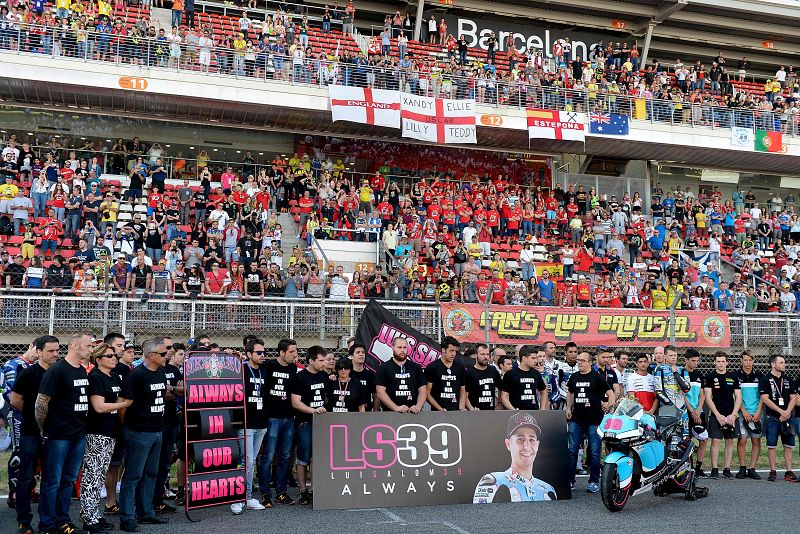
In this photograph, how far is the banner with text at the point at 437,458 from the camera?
9.24 metres

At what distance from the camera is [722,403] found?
12367 millimetres

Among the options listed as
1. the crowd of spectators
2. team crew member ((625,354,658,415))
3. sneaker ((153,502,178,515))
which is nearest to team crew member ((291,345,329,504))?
sneaker ((153,502,178,515))

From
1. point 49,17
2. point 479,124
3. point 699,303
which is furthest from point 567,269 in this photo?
point 49,17

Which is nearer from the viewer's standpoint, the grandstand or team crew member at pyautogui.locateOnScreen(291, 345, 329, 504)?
team crew member at pyautogui.locateOnScreen(291, 345, 329, 504)

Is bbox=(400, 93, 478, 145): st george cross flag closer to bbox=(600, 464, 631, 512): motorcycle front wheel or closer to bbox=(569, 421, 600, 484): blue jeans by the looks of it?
bbox=(569, 421, 600, 484): blue jeans

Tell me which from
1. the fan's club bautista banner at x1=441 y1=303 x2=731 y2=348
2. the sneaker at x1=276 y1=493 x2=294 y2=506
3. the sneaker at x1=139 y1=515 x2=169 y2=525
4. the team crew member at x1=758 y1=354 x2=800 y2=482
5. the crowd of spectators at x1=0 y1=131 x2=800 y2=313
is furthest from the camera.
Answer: the crowd of spectators at x1=0 y1=131 x2=800 y2=313

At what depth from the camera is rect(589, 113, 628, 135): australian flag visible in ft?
91.0

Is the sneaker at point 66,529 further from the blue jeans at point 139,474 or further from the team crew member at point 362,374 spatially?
the team crew member at point 362,374

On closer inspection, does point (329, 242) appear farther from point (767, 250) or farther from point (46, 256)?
point (767, 250)

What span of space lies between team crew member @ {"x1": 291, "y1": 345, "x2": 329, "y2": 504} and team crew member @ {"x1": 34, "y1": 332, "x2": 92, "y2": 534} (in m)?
2.58

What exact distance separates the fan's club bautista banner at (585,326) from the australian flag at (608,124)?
10388 millimetres

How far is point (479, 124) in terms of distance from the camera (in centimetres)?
2656

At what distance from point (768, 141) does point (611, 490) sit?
24572mm

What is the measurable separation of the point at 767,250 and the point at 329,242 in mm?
15813
